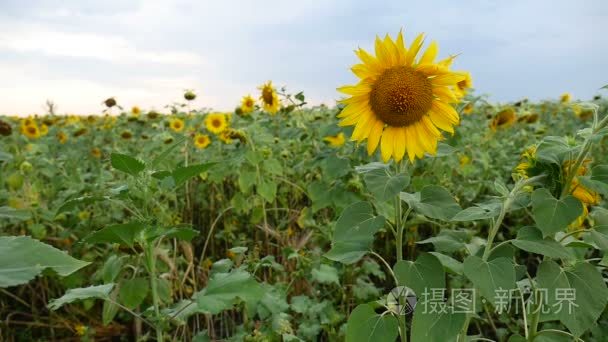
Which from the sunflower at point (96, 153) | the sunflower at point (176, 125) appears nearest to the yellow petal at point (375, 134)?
the sunflower at point (176, 125)

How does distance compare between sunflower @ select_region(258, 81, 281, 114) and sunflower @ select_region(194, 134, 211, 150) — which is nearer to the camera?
sunflower @ select_region(258, 81, 281, 114)

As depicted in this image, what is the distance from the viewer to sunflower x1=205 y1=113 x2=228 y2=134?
3557 mm

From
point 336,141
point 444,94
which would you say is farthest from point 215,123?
point 444,94

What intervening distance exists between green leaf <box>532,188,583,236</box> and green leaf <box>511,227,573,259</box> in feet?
0.10

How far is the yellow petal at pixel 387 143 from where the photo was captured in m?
1.26

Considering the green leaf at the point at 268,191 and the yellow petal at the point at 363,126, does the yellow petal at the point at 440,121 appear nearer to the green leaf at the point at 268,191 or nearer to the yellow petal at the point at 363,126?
the yellow petal at the point at 363,126

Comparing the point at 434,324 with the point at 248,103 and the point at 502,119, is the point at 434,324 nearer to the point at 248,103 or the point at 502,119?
the point at 248,103

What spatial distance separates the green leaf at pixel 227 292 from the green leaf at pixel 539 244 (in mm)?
473

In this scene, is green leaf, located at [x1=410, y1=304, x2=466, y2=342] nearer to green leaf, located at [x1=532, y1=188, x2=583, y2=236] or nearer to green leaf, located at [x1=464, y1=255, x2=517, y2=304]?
green leaf, located at [x1=464, y1=255, x2=517, y2=304]

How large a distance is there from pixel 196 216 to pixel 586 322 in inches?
88.5

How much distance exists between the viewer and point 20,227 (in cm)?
252

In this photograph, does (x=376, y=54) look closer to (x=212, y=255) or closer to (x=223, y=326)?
(x=223, y=326)

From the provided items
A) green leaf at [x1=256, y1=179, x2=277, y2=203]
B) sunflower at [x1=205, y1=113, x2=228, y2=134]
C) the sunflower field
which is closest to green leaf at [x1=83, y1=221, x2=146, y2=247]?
the sunflower field

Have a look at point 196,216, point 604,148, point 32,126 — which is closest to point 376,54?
point 196,216
